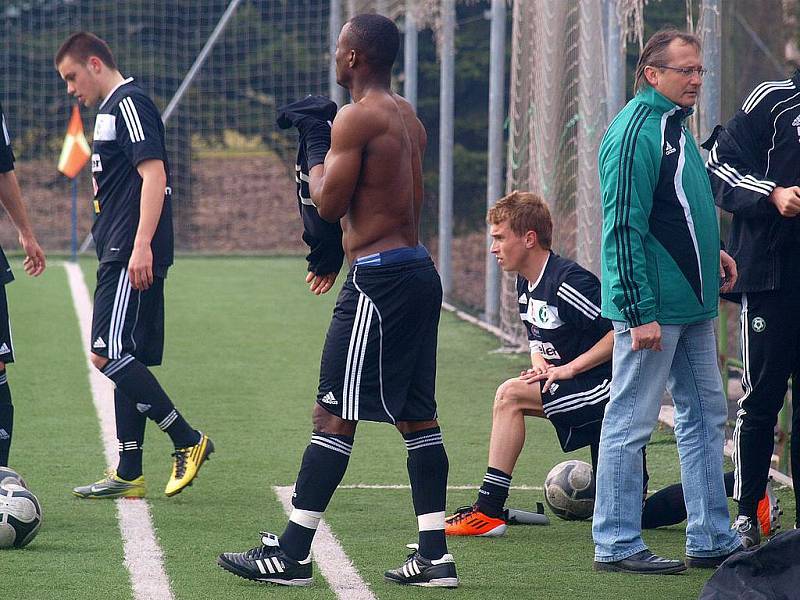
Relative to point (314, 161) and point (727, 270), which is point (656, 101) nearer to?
point (727, 270)

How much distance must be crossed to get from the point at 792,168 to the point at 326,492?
1.99 meters

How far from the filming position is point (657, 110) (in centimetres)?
470

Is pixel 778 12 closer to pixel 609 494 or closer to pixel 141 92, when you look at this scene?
pixel 141 92

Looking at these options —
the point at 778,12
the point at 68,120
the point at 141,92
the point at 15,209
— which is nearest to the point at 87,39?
the point at 141,92

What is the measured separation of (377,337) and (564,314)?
1.19m

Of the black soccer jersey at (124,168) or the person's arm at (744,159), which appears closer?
the person's arm at (744,159)

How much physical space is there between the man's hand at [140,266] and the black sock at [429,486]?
1.73 m

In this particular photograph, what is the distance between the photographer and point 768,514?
537cm

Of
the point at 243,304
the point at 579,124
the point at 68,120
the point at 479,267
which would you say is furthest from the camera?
the point at 68,120

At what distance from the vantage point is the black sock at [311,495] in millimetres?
4699

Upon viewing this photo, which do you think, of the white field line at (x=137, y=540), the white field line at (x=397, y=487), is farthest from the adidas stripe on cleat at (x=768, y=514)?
Result: the white field line at (x=137, y=540)

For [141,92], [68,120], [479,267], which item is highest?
[141,92]

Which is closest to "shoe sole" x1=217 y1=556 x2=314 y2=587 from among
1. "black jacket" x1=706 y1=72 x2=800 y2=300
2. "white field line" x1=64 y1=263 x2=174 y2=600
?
"white field line" x1=64 y1=263 x2=174 y2=600

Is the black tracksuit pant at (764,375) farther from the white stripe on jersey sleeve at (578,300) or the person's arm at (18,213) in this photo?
the person's arm at (18,213)
